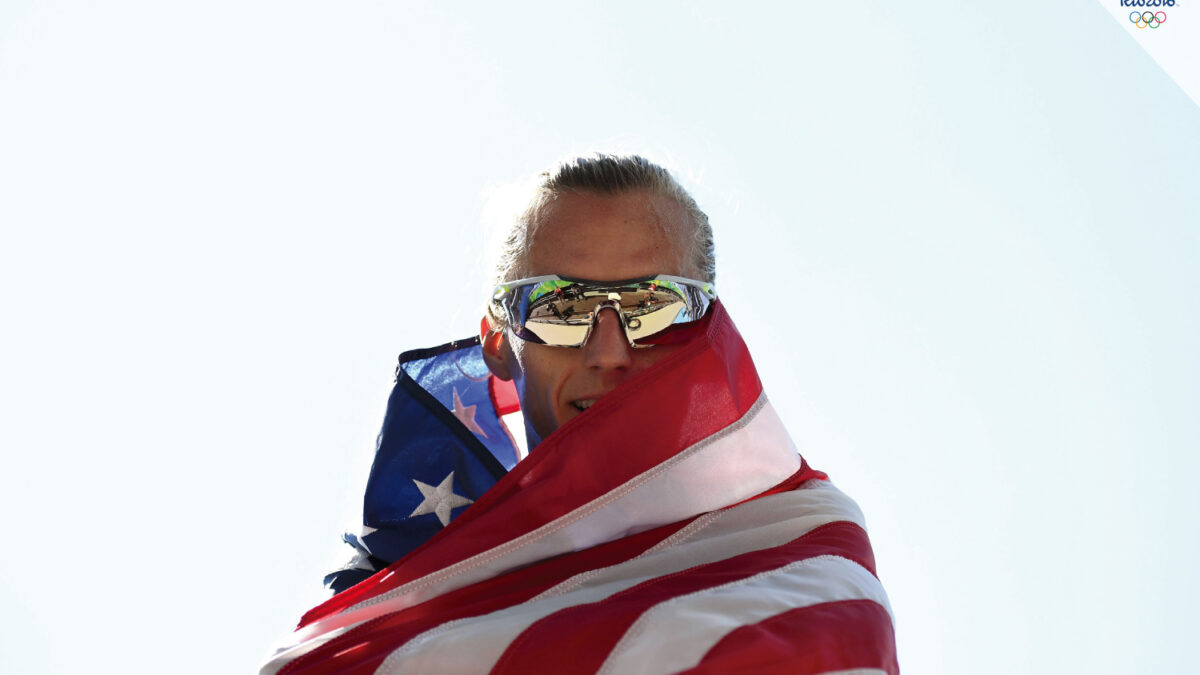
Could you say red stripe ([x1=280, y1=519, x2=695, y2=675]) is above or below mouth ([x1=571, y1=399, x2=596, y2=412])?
below

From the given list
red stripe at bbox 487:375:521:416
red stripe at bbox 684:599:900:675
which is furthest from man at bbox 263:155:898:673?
red stripe at bbox 487:375:521:416

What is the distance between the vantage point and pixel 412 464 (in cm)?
213

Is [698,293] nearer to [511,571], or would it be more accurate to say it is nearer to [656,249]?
[656,249]

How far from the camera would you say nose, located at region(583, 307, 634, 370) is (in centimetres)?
185

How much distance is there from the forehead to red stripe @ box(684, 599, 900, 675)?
0.77 meters

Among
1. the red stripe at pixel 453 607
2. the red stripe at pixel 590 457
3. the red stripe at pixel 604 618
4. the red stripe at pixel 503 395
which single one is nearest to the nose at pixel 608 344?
the red stripe at pixel 590 457

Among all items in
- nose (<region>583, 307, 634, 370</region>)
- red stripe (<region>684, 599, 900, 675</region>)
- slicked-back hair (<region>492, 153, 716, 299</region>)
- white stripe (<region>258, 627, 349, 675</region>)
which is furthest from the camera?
slicked-back hair (<region>492, 153, 716, 299</region>)

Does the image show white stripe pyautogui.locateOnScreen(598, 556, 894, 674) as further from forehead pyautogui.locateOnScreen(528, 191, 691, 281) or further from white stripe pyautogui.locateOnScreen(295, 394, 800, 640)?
forehead pyautogui.locateOnScreen(528, 191, 691, 281)

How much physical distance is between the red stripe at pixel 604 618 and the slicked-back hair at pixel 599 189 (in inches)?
26.9

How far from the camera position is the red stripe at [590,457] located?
1.63 meters

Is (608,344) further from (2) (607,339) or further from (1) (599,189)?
(1) (599,189)

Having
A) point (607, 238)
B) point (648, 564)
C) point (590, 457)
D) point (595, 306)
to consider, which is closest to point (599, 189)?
point (607, 238)

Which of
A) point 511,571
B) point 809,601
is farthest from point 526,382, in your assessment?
point 809,601

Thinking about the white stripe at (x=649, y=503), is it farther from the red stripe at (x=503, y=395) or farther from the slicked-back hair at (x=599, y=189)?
the red stripe at (x=503, y=395)
